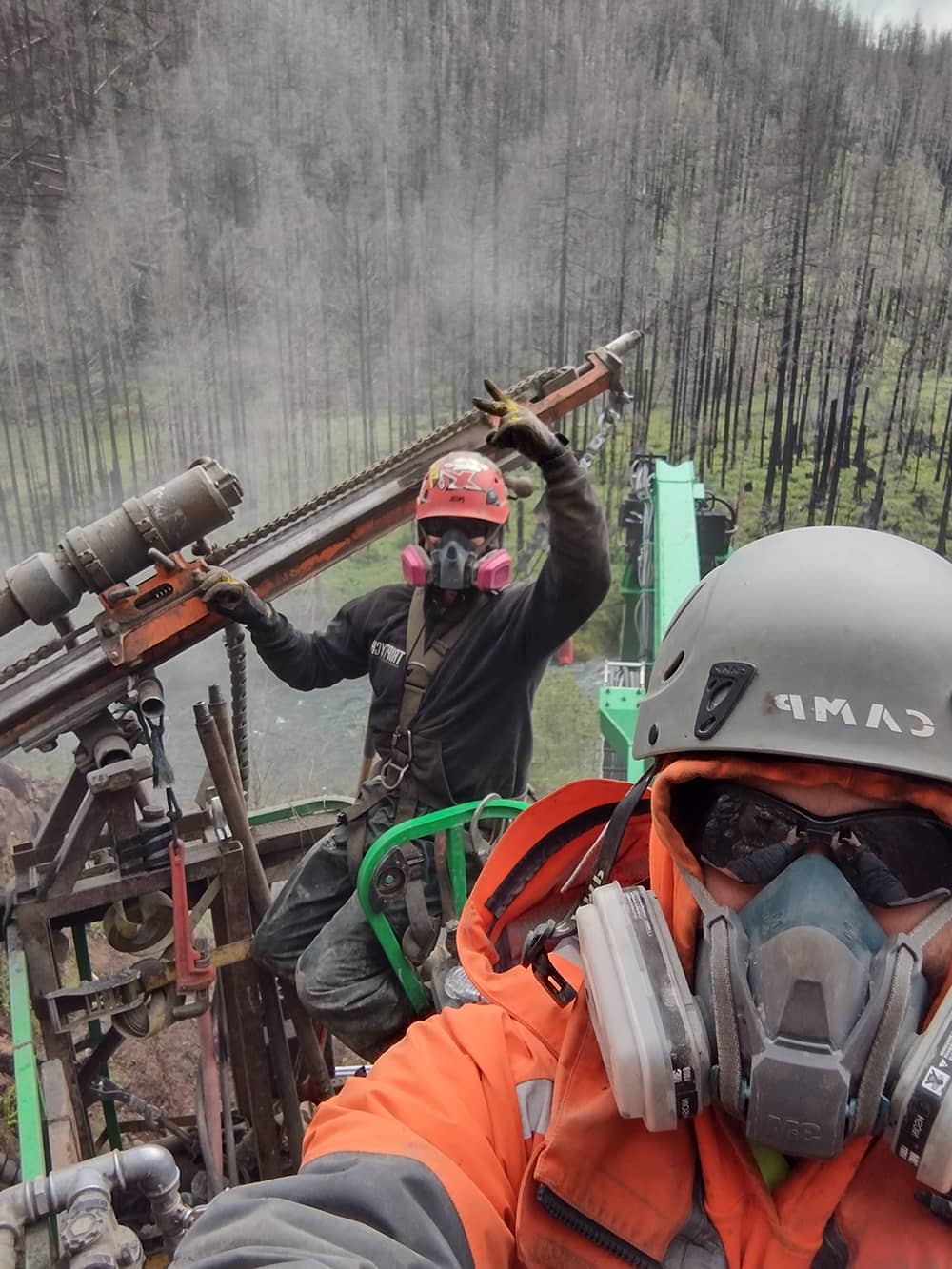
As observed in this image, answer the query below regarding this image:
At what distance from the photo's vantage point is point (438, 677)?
305cm

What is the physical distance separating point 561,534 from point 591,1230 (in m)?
2.10

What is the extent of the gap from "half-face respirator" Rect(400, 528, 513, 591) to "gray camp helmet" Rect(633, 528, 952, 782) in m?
1.77

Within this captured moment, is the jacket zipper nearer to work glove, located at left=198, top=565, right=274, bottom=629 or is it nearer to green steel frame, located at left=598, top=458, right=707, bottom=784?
work glove, located at left=198, top=565, right=274, bottom=629

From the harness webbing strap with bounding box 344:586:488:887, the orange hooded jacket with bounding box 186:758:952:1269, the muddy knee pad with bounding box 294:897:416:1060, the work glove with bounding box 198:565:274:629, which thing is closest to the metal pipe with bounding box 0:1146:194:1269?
the muddy knee pad with bounding box 294:897:416:1060

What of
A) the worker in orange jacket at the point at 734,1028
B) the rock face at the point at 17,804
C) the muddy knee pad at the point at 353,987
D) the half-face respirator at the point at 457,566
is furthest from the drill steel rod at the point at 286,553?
the rock face at the point at 17,804

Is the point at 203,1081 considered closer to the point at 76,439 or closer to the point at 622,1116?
the point at 622,1116

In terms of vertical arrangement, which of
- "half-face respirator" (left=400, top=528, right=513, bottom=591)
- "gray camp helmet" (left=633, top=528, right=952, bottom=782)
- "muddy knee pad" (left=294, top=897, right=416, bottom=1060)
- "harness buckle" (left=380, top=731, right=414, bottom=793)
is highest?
"gray camp helmet" (left=633, top=528, right=952, bottom=782)

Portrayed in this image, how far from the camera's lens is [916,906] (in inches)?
43.9

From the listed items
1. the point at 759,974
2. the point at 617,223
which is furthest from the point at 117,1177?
the point at 617,223

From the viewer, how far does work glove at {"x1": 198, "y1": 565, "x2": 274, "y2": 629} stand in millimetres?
3213

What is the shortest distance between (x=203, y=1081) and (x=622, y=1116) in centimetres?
269

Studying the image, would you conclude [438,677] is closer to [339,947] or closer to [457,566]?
[457,566]

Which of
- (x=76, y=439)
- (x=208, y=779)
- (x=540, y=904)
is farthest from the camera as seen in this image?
(x=76, y=439)

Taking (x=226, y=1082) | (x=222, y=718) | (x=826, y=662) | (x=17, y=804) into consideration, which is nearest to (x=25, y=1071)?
(x=226, y=1082)
